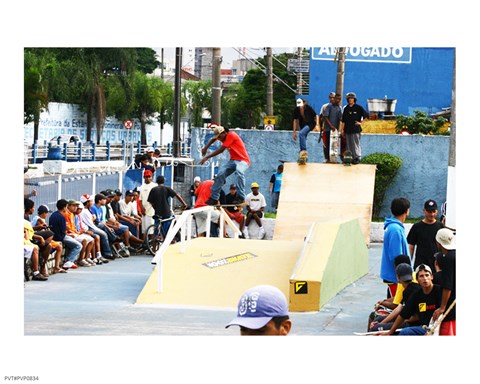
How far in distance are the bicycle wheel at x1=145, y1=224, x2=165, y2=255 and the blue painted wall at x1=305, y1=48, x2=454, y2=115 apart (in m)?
18.4

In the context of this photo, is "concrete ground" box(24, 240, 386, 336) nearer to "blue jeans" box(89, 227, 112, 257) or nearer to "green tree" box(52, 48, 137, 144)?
"blue jeans" box(89, 227, 112, 257)

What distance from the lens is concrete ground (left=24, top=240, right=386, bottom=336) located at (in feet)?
32.0

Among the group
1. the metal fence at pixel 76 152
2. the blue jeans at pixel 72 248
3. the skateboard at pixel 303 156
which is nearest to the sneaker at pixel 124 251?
the blue jeans at pixel 72 248

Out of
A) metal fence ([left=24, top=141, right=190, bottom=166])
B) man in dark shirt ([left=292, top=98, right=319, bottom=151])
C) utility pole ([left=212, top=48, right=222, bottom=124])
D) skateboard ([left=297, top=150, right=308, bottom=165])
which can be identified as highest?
utility pole ([left=212, top=48, right=222, bottom=124])

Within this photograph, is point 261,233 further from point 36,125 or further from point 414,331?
point 36,125

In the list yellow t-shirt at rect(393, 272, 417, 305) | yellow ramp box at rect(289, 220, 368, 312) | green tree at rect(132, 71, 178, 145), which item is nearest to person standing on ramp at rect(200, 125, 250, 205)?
yellow ramp box at rect(289, 220, 368, 312)

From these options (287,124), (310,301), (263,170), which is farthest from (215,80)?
(287,124)

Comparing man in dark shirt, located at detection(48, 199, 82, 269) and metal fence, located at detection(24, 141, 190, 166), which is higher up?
metal fence, located at detection(24, 141, 190, 166)

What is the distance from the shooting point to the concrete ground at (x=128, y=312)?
9758 millimetres

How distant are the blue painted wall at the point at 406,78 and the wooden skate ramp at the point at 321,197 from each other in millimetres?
17205

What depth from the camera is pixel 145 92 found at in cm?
5694

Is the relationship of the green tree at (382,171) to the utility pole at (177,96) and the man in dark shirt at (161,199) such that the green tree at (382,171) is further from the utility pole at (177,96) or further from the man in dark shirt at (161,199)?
the utility pole at (177,96)
